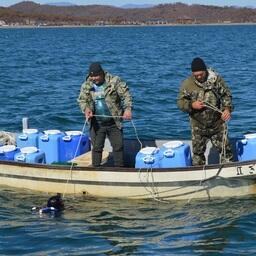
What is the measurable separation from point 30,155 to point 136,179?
2083mm

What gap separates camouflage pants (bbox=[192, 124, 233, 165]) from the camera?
11.9 metres

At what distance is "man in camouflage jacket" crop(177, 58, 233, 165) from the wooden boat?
43 cm

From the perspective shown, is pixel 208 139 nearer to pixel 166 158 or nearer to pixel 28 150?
pixel 166 158

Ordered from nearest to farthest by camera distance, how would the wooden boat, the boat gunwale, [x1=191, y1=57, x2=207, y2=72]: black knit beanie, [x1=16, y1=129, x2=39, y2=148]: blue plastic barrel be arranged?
[x1=191, y1=57, x2=207, y2=72]: black knit beanie
the boat gunwale
the wooden boat
[x1=16, y1=129, x2=39, y2=148]: blue plastic barrel

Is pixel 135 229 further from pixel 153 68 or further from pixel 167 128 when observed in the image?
pixel 153 68

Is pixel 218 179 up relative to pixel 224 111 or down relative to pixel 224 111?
A: down

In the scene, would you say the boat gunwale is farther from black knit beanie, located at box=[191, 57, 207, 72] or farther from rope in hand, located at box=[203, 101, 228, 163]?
black knit beanie, located at box=[191, 57, 207, 72]

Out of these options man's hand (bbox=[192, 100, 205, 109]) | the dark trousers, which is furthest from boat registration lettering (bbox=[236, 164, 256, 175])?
the dark trousers

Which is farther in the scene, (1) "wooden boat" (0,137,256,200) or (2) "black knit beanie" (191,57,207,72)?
(1) "wooden boat" (0,137,256,200)

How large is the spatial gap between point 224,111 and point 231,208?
162cm

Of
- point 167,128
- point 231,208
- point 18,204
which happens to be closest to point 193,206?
point 231,208

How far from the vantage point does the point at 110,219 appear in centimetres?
1157

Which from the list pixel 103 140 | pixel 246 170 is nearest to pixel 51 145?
pixel 103 140

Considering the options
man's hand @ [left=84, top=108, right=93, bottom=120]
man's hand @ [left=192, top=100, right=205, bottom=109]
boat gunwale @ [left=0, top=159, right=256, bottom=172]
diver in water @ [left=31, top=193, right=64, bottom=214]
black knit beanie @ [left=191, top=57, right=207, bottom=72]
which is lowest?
diver in water @ [left=31, top=193, right=64, bottom=214]
